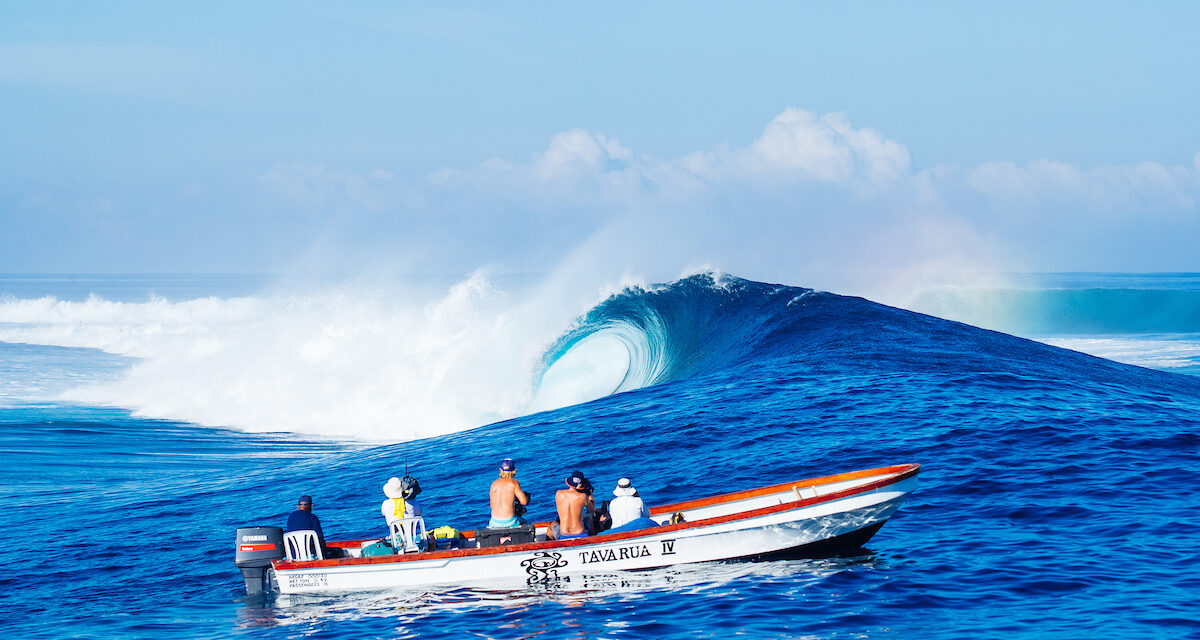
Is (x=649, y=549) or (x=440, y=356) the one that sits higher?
(x=440, y=356)

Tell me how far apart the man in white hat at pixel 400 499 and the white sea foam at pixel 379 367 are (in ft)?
48.4

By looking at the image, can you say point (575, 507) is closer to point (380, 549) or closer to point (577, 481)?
point (577, 481)

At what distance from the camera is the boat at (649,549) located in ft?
38.1

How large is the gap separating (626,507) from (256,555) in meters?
4.73

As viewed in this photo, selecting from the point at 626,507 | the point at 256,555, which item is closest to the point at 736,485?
the point at 626,507

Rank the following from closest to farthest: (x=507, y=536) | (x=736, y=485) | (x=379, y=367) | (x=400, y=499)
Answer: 1. (x=507, y=536)
2. (x=400, y=499)
3. (x=736, y=485)
4. (x=379, y=367)

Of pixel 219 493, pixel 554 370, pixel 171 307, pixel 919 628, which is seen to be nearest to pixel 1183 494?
pixel 919 628

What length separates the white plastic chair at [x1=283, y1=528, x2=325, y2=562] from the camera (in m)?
12.5

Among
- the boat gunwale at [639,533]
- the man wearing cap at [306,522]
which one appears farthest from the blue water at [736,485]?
the man wearing cap at [306,522]

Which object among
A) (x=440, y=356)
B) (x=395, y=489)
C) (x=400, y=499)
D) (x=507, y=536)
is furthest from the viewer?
(x=440, y=356)

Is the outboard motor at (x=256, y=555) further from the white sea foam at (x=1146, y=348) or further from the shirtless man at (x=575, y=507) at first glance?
the white sea foam at (x=1146, y=348)

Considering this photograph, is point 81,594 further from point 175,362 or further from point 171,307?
point 171,307

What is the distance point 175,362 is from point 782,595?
3738 cm

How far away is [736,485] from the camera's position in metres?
15.6
